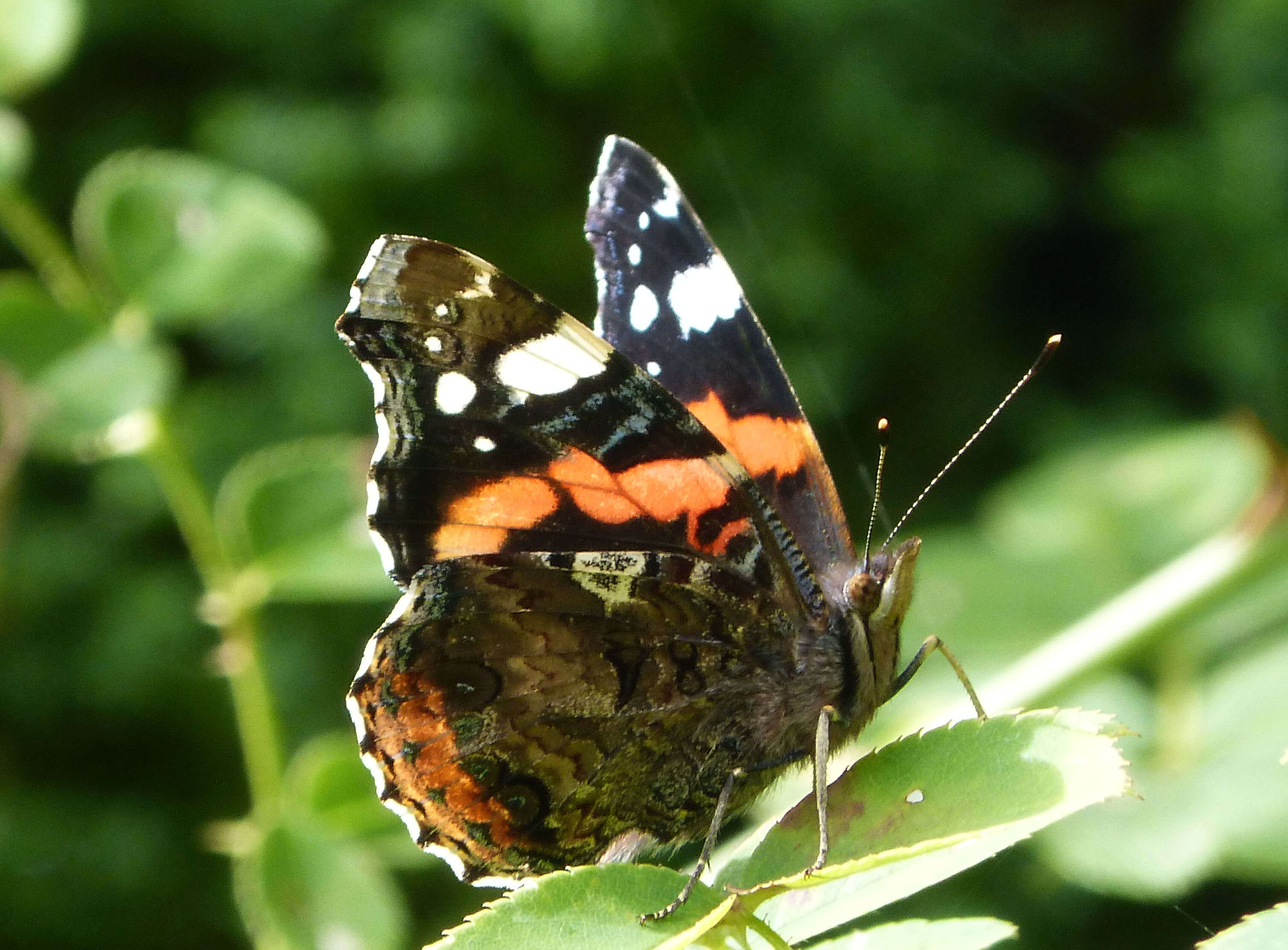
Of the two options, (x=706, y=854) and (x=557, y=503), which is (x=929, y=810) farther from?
(x=557, y=503)

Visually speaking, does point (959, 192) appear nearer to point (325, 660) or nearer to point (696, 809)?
point (325, 660)

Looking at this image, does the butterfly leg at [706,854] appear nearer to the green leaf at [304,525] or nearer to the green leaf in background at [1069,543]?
the green leaf at [304,525]

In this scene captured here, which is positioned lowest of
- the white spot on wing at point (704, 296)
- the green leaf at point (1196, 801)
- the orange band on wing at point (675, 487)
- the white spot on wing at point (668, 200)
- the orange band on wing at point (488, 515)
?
the green leaf at point (1196, 801)

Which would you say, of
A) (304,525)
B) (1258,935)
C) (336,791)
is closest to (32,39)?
(304,525)

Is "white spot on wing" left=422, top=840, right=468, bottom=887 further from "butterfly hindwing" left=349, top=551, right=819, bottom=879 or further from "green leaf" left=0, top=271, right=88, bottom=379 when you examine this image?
"green leaf" left=0, top=271, right=88, bottom=379

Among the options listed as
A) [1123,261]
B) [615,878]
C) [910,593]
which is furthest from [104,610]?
[1123,261]

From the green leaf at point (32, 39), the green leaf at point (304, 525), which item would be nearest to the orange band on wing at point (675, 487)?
the green leaf at point (304, 525)

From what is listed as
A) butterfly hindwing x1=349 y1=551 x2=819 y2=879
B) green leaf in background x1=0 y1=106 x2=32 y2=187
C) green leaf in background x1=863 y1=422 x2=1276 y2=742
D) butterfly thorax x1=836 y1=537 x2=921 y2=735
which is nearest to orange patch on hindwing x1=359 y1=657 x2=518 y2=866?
butterfly hindwing x1=349 y1=551 x2=819 y2=879
